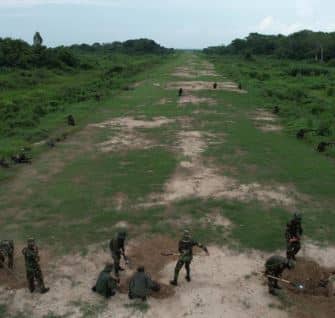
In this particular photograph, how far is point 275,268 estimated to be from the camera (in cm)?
1099

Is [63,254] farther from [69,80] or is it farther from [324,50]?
[324,50]

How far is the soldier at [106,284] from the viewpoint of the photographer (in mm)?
10805

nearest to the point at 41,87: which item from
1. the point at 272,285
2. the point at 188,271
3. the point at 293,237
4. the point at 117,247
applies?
the point at 117,247

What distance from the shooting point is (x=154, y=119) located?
31594 millimetres

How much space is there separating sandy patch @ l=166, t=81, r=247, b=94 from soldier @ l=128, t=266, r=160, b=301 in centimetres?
3630

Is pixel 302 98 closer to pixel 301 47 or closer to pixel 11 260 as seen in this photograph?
pixel 11 260

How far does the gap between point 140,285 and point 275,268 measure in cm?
325

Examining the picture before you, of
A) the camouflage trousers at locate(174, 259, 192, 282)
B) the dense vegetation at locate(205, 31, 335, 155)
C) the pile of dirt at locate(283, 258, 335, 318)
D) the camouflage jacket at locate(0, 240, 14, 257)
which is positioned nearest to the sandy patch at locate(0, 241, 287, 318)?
the camouflage trousers at locate(174, 259, 192, 282)

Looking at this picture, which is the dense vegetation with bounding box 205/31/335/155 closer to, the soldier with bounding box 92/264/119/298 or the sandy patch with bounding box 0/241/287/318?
the sandy patch with bounding box 0/241/287/318

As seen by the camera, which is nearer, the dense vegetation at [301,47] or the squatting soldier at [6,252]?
the squatting soldier at [6,252]

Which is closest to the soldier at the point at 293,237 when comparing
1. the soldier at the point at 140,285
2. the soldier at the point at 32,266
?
the soldier at the point at 140,285

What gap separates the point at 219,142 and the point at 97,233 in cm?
1243

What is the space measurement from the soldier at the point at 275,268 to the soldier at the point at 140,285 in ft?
9.47

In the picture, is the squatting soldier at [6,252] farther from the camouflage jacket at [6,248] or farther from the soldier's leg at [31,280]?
the soldier's leg at [31,280]
